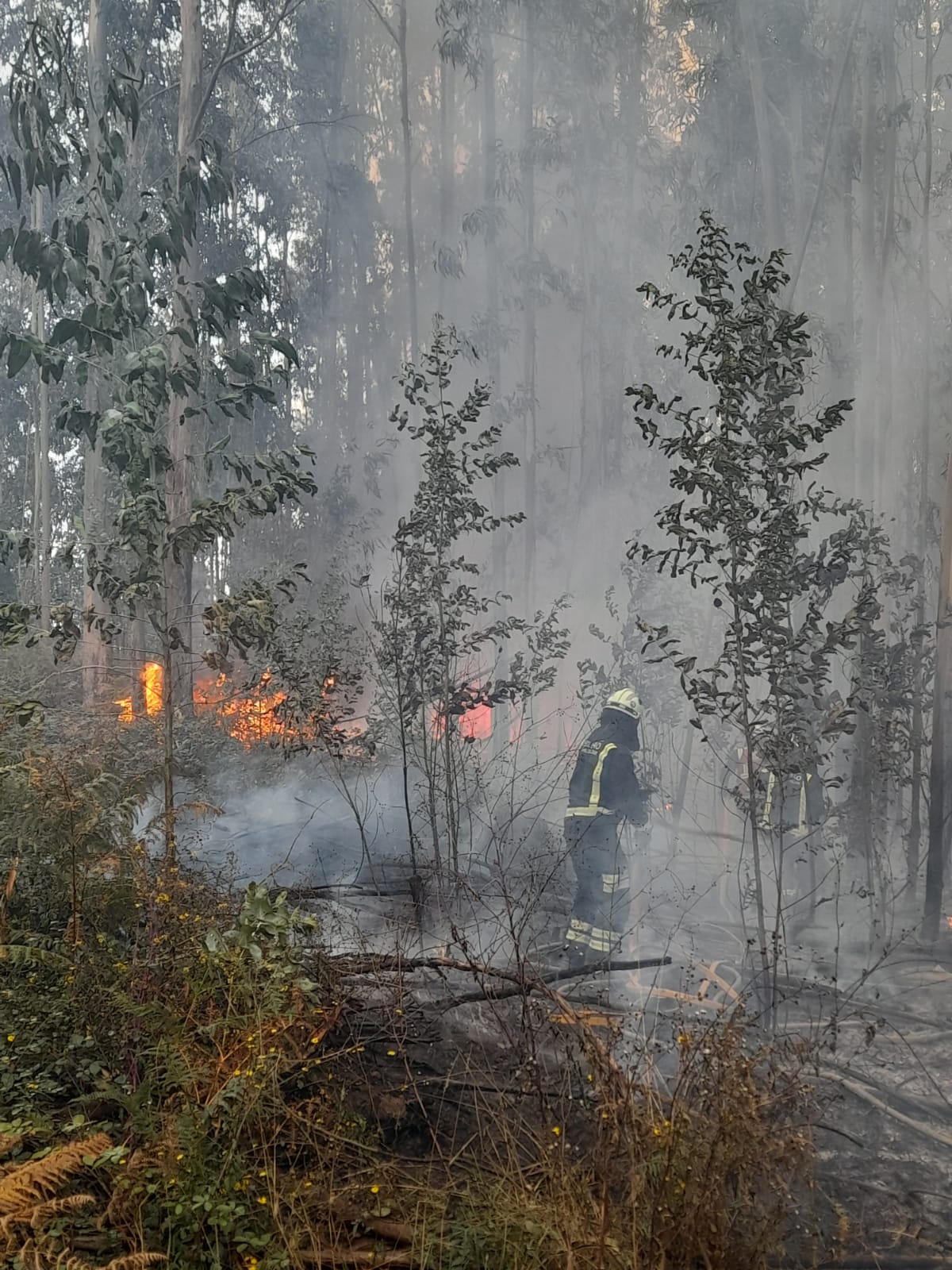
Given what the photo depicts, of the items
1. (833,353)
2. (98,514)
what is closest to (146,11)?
(98,514)

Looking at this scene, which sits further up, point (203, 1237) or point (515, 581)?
point (515, 581)

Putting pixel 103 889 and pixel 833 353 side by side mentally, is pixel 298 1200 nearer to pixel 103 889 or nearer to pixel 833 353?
pixel 103 889

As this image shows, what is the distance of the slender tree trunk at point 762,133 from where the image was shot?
1112cm

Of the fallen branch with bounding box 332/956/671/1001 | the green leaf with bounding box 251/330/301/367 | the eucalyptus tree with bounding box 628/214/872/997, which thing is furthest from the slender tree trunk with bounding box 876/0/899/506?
the fallen branch with bounding box 332/956/671/1001

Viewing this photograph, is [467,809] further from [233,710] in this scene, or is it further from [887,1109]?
[233,710]

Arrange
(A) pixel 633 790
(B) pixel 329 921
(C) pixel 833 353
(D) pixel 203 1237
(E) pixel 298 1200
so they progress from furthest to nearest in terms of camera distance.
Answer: (C) pixel 833 353 < (A) pixel 633 790 < (B) pixel 329 921 < (E) pixel 298 1200 < (D) pixel 203 1237

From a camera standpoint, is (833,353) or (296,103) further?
(296,103)

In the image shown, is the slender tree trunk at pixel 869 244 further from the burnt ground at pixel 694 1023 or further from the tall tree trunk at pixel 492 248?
the burnt ground at pixel 694 1023

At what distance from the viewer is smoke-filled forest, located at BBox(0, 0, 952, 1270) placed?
2822 mm

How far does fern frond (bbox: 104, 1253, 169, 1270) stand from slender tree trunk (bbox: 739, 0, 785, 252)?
1121 cm

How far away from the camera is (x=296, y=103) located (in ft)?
61.4

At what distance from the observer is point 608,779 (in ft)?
20.4

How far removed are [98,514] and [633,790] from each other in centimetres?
926

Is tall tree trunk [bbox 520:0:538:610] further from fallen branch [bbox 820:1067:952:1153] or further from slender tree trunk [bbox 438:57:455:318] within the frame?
fallen branch [bbox 820:1067:952:1153]
